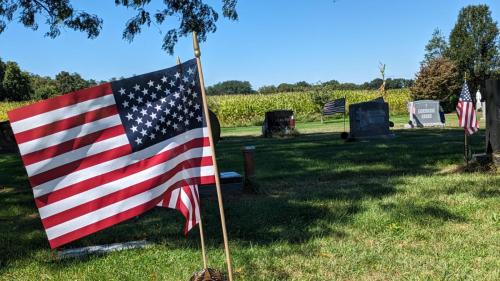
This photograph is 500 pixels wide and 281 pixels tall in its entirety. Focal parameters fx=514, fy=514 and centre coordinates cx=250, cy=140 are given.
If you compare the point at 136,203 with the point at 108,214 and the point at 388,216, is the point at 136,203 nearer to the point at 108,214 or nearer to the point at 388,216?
the point at 108,214

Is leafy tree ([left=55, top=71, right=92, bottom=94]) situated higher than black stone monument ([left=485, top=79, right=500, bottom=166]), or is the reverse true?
leafy tree ([left=55, top=71, right=92, bottom=94])

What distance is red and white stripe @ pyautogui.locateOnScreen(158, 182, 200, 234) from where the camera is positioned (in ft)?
12.8

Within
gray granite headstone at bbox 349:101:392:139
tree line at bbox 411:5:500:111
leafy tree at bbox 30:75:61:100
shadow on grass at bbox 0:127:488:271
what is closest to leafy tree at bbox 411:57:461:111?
tree line at bbox 411:5:500:111

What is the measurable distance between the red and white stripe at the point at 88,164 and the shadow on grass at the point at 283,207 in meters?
1.89

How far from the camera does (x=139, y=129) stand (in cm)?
378

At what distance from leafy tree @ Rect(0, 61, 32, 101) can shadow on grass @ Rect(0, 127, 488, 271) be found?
7133 centimetres

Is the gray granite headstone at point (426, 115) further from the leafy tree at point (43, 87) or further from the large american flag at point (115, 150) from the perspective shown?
the leafy tree at point (43, 87)

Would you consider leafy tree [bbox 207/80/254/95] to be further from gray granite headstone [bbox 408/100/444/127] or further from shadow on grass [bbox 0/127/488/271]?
shadow on grass [bbox 0/127/488/271]

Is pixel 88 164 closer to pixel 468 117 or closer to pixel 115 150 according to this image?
pixel 115 150

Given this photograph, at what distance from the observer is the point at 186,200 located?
3.92 m

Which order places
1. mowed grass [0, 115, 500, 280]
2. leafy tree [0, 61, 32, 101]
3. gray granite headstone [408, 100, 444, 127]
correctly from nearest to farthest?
mowed grass [0, 115, 500, 280]
gray granite headstone [408, 100, 444, 127]
leafy tree [0, 61, 32, 101]

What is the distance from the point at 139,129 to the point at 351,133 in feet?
53.2

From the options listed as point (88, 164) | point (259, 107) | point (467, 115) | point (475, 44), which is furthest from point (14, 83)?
point (88, 164)

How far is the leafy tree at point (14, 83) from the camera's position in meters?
76.8
